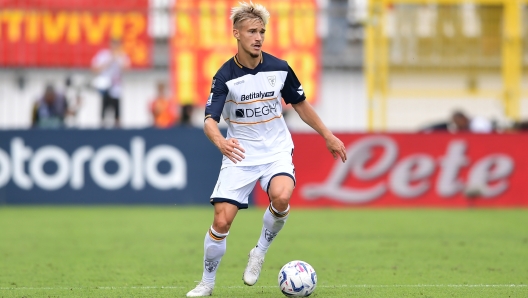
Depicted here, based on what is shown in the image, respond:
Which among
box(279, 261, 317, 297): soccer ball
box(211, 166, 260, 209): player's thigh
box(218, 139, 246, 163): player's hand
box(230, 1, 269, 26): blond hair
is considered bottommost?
box(279, 261, 317, 297): soccer ball

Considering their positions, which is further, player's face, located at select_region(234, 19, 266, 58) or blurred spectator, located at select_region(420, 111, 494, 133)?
blurred spectator, located at select_region(420, 111, 494, 133)

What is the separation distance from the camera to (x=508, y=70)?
1712 cm

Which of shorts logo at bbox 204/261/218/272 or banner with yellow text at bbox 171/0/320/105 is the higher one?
banner with yellow text at bbox 171/0/320/105

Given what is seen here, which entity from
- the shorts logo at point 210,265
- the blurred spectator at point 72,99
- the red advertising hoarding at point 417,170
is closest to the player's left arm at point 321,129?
the shorts logo at point 210,265

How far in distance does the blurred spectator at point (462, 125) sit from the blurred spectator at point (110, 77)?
19.7ft

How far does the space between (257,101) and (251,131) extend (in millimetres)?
272

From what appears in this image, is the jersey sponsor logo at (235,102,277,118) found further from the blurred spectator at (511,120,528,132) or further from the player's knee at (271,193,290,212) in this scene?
the blurred spectator at (511,120,528,132)

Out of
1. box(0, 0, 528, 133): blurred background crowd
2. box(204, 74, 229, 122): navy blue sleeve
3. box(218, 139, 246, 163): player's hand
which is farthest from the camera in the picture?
box(0, 0, 528, 133): blurred background crowd

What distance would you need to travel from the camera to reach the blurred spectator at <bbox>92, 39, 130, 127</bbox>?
58.2ft

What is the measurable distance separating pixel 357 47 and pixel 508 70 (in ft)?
9.59

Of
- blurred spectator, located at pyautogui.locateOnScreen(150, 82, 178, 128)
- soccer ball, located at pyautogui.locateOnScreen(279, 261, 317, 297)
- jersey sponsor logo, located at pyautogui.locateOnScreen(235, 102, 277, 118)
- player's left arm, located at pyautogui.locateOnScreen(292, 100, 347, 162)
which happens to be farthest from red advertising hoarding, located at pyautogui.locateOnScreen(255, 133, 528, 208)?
soccer ball, located at pyautogui.locateOnScreen(279, 261, 317, 297)

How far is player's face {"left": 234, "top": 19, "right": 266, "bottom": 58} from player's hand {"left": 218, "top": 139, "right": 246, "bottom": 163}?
0.77 metres

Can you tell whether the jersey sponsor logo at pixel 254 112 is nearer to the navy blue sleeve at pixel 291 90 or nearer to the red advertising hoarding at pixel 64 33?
the navy blue sleeve at pixel 291 90

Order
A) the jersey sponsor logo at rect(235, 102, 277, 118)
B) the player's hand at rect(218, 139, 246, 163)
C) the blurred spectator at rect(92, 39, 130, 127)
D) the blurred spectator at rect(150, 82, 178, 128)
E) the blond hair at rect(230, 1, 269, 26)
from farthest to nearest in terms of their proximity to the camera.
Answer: the blurred spectator at rect(150, 82, 178, 128), the blurred spectator at rect(92, 39, 130, 127), the jersey sponsor logo at rect(235, 102, 277, 118), the blond hair at rect(230, 1, 269, 26), the player's hand at rect(218, 139, 246, 163)
